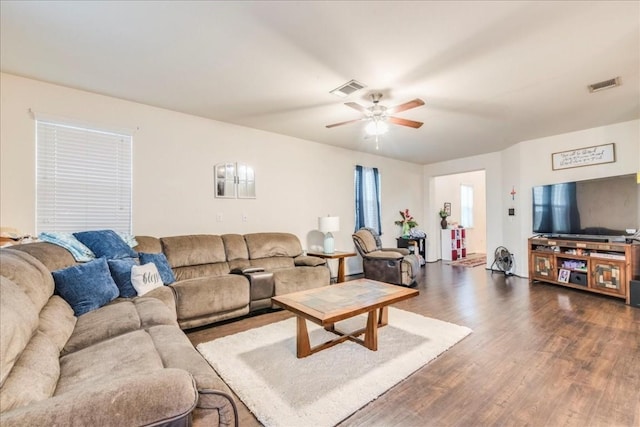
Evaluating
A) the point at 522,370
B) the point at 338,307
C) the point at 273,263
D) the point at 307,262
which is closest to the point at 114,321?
the point at 338,307

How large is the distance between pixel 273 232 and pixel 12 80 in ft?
10.9

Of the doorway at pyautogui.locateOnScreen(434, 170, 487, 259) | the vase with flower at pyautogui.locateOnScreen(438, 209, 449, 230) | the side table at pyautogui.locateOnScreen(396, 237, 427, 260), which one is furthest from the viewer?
the doorway at pyautogui.locateOnScreen(434, 170, 487, 259)

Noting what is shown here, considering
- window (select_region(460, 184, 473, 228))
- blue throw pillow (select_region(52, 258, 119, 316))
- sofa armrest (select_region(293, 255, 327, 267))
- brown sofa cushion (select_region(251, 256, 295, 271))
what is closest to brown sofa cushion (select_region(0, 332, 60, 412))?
blue throw pillow (select_region(52, 258, 119, 316))

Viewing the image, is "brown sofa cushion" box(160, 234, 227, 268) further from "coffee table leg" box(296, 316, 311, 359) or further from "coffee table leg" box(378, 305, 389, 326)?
"coffee table leg" box(378, 305, 389, 326)

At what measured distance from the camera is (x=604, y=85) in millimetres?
3018

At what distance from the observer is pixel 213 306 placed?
3.04 m

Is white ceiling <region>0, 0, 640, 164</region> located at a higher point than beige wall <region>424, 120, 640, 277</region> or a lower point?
higher

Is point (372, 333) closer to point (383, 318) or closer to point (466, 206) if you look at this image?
point (383, 318)

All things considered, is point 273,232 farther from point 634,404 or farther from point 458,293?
point 634,404

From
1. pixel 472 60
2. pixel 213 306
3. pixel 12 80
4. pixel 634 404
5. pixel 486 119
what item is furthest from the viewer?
pixel 486 119

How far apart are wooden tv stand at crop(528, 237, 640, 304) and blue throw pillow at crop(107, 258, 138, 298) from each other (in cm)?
581

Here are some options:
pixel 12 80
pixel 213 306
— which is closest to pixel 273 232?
pixel 213 306

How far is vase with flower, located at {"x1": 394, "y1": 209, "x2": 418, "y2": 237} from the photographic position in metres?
6.74

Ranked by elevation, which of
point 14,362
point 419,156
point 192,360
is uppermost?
point 419,156
